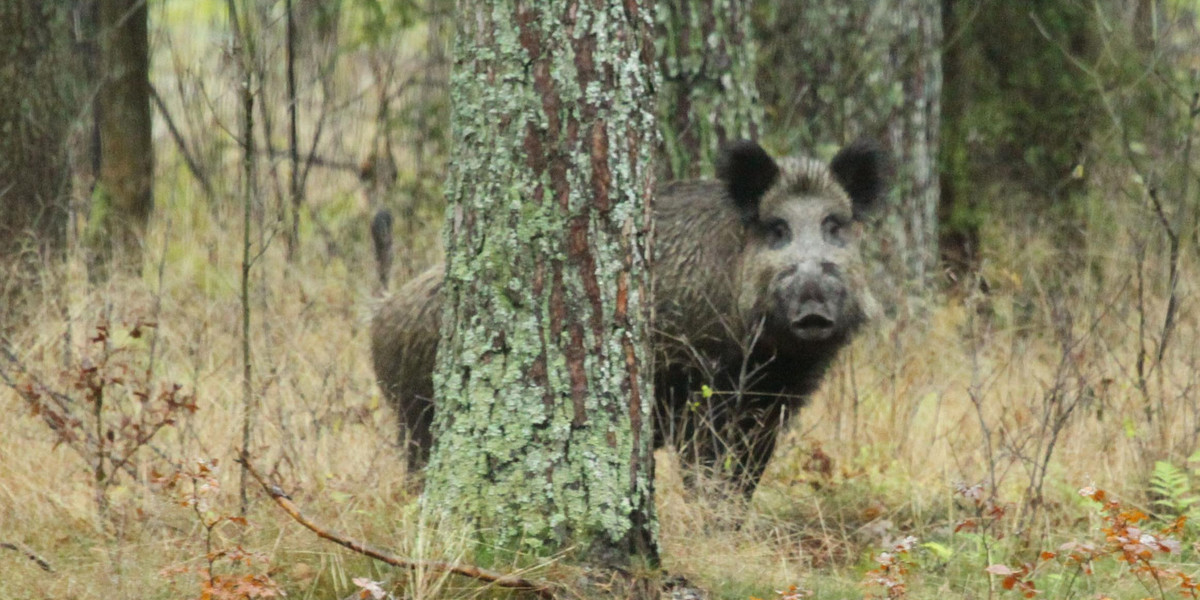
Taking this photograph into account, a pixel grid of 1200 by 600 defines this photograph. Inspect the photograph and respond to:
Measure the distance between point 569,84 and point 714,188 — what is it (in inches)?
95.1

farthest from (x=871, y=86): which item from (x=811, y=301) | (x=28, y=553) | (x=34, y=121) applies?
(x=28, y=553)

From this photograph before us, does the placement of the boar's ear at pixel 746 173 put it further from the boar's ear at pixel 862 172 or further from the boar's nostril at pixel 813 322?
the boar's nostril at pixel 813 322

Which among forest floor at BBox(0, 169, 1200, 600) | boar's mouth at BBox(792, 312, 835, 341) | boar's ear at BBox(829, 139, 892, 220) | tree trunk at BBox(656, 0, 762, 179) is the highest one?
tree trunk at BBox(656, 0, 762, 179)

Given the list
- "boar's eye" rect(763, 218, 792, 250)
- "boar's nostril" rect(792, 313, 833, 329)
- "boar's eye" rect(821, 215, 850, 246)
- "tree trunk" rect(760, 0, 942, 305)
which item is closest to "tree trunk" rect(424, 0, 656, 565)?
"boar's nostril" rect(792, 313, 833, 329)

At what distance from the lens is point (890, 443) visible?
6602mm

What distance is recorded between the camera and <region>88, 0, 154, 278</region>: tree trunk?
32.6 ft

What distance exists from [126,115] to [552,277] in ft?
22.1

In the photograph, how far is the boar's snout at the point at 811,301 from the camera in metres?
5.89

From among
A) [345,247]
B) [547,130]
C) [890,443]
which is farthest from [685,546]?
[345,247]

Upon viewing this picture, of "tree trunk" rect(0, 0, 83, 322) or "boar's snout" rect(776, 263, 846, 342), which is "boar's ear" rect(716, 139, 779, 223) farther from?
"tree trunk" rect(0, 0, 83, 322)

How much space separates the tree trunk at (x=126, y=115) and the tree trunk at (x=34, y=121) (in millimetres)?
1286

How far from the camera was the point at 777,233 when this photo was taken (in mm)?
6336

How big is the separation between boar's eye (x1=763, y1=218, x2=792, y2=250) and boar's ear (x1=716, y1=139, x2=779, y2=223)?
0.08 m

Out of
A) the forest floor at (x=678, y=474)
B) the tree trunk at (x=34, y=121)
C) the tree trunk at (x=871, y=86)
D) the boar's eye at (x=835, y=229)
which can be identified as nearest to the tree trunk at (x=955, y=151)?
the tree trunk at (x=871, y=86)
